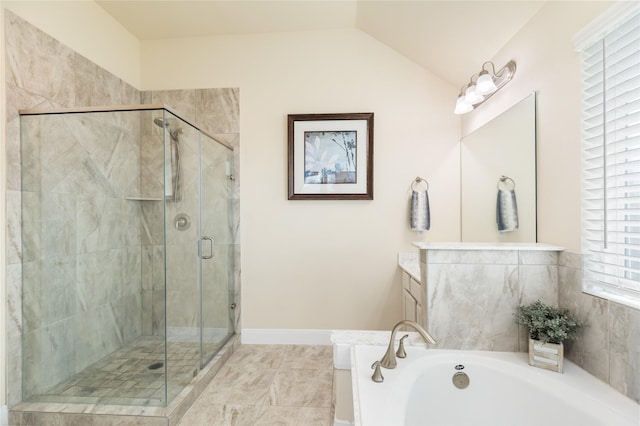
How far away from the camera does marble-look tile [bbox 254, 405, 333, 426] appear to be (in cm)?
172

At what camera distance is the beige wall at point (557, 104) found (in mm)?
1413

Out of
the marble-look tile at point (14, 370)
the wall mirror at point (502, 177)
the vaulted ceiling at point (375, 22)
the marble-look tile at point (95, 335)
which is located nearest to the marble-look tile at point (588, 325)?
the wall mirror at point (502, 177)

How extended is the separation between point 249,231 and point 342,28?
201cm

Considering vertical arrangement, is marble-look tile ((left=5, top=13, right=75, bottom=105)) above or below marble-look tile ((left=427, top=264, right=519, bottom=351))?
above

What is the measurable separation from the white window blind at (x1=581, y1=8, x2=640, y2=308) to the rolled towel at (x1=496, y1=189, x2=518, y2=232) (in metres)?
0.52

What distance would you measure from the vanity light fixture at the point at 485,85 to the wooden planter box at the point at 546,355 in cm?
152

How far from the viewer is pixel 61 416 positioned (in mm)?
1651

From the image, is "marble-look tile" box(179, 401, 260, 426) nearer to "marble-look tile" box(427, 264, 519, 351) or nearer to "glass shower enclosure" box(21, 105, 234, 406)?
"glass shower enclosure" box(21, 105, 234, 406)

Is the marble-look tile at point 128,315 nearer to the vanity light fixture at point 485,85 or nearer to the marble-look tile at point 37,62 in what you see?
the marble-look tile at point 37,62

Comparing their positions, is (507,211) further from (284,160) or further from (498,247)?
(284,160)

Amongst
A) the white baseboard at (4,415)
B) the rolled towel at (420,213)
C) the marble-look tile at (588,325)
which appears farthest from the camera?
the rolled towel at (420,213)

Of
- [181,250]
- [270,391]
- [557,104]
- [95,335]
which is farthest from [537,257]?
[95,335]

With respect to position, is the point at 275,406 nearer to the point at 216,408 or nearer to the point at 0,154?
the point at 216,408

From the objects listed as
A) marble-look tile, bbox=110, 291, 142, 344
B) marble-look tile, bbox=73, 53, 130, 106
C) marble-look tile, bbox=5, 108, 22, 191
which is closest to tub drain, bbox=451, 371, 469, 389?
marble-look tile, bbox=110, 291, 142, 344
